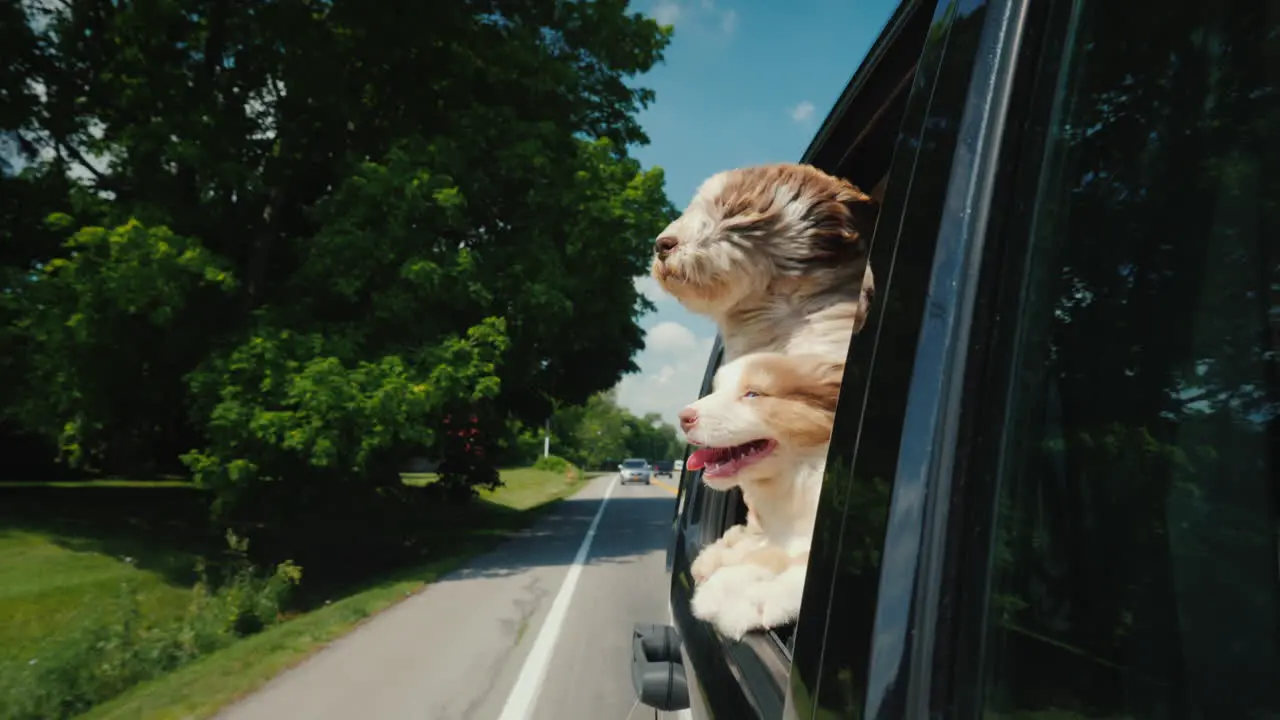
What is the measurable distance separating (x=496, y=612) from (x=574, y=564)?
446cm

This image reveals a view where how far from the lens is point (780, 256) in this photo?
1759 millimetres

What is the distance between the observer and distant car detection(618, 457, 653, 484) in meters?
55.7

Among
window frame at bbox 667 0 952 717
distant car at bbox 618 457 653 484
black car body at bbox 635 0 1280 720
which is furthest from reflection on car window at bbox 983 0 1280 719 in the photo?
distant car at bbox 618 457 653 484

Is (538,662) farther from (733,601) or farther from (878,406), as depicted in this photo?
(878,406)

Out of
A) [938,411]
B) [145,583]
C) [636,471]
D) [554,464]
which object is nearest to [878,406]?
[938,411]

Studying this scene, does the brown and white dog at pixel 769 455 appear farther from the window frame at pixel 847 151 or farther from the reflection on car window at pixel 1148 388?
the reflection on car window at pixel 1148 388

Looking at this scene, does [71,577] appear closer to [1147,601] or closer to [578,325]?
[578,325]

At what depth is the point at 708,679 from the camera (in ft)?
6.32

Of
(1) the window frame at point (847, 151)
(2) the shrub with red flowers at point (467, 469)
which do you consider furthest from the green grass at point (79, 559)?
(1) the window frame at point (847, 151)

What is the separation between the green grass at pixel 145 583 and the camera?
23.0ft

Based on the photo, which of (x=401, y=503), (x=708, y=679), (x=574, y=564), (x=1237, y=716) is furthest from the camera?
(x=401, y=503)

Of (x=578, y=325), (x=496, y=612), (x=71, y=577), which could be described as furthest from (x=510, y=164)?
(x=71, y=577)

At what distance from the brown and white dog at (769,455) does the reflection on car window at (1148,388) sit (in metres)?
0.67

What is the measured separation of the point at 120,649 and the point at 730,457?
8850 mm
